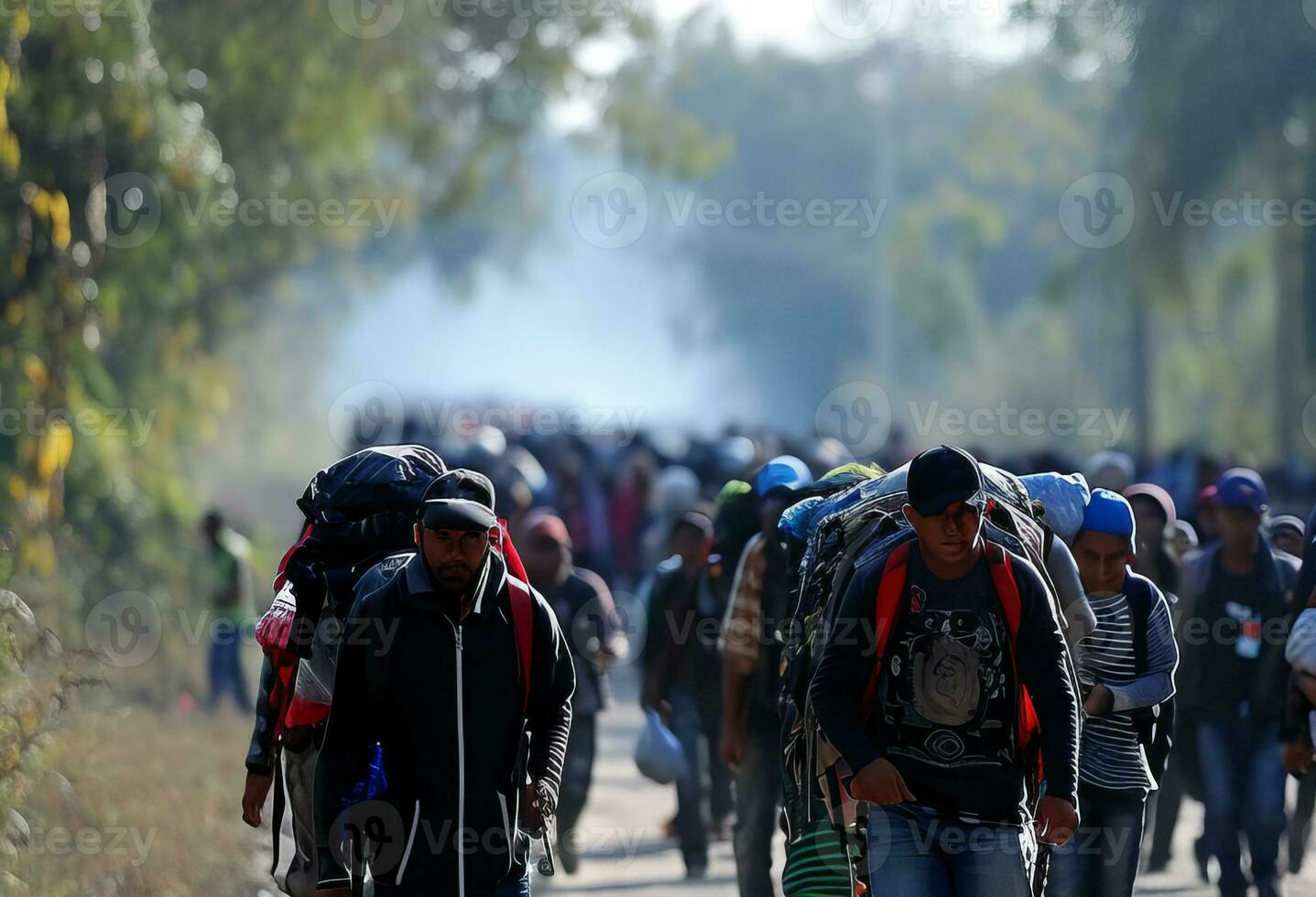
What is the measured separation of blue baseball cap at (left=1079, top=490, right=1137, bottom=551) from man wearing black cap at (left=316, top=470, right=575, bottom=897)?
2153 millimetres

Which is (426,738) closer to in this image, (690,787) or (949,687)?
(949,687)

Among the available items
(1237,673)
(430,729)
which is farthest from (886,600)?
(1237,673)

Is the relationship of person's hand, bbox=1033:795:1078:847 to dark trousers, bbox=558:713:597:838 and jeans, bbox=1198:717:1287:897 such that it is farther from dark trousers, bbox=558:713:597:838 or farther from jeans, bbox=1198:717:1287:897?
dark trousers, bbox=558:713:597:838

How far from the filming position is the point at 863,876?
5.25 meters

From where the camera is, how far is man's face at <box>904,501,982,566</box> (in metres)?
4.86

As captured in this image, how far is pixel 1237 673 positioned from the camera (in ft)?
28.1

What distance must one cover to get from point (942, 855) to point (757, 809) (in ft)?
8.29

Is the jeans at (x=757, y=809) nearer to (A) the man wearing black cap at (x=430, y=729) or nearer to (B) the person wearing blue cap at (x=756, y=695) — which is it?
(B) the person wearing blue cap at (x=756, y=695)

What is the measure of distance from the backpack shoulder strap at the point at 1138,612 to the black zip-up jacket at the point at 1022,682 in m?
1.47

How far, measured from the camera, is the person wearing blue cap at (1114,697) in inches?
248

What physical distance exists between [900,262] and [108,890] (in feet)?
167

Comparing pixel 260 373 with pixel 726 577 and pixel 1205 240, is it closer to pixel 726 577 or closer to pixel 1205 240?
pixel 1205 240

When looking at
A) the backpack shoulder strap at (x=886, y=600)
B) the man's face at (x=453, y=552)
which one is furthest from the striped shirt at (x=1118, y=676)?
the man's face at (x=453, y=552)

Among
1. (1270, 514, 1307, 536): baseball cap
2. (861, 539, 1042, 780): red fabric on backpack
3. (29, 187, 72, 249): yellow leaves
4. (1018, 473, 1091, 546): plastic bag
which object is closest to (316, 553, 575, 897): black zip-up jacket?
(861, 539, 1042, 780): red fabric on backpack
